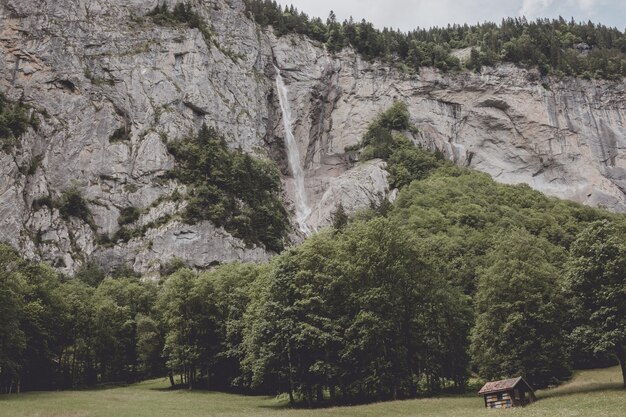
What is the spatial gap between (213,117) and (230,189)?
22.3 meters

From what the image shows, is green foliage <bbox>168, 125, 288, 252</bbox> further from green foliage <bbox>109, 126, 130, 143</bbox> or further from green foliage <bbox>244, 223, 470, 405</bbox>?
green foliage <bbox>244, 223, 470, 405</bbox>

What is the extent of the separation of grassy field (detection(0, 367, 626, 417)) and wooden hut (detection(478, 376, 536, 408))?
0.91 metres

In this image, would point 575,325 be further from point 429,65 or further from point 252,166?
point 429,65

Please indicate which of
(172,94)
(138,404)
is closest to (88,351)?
(138,404)

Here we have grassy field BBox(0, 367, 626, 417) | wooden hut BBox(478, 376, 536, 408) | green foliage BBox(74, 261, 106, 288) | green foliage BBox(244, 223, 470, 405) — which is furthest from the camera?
green foliage BBox(74, 261, 106, 288)

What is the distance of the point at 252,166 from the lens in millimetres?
112750

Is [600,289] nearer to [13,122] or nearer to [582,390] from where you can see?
[582,390]

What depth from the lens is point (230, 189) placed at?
107 metres

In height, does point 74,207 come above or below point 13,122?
below

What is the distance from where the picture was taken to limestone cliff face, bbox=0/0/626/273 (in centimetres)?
9700

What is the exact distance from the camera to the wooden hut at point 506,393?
33.3 meters

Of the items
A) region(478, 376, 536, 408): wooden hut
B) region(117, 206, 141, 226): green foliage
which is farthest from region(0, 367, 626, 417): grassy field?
region(117, 206, 141, 226): green foliage

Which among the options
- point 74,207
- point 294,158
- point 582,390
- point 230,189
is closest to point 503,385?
point 582,390

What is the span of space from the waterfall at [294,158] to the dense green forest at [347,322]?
5737cm
